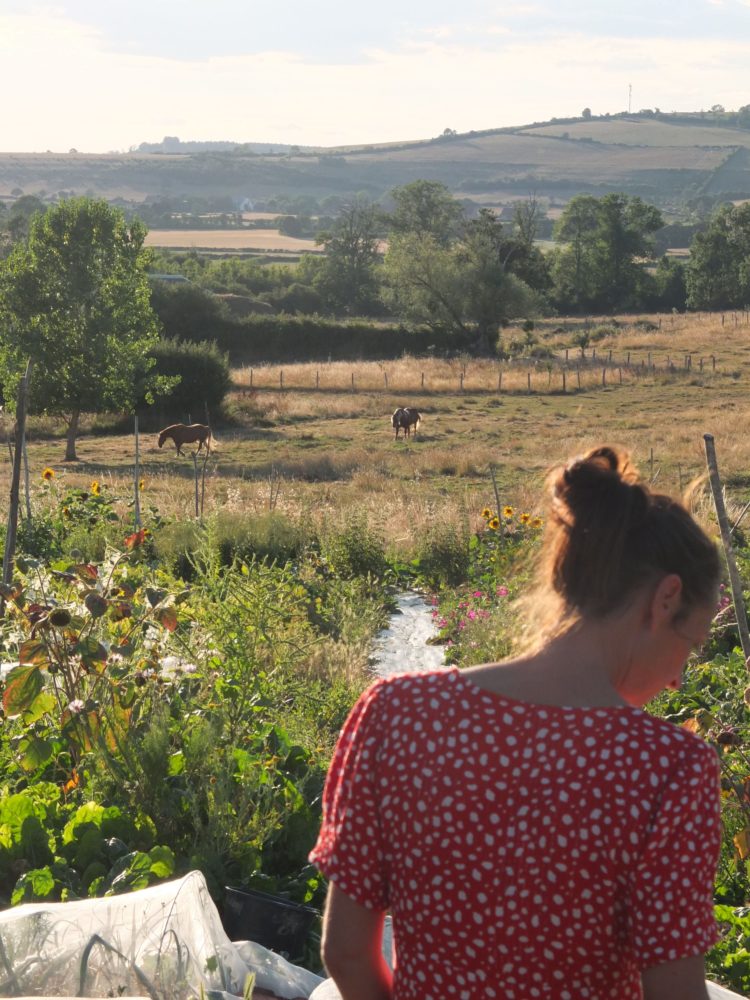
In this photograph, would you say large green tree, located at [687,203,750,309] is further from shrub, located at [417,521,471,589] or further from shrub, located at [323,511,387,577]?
shrub, located at [323,511,387,577]

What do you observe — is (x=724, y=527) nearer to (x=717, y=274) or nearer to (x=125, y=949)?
(x=125, y=949)

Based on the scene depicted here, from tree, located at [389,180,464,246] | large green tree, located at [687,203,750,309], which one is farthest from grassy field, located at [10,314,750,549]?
tree, located at [389,180,464,246]

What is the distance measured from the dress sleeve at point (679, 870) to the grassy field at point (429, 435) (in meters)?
7.62

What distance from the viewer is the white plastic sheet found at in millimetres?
2736

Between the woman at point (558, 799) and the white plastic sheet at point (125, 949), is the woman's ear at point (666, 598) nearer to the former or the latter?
the woman at point (558, 799)

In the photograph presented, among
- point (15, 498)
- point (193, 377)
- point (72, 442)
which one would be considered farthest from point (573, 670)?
A: point (193, 377)

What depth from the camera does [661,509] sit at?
1660 millimetres

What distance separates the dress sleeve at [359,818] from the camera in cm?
168

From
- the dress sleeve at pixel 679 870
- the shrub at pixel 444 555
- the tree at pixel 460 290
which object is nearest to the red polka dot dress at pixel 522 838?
the dress sleeve at pixel 679 870

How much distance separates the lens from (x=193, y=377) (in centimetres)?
3297

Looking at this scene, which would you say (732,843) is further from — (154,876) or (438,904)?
(438,904)

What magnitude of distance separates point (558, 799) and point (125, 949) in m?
1.64

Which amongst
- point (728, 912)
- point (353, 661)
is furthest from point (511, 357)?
point (728, 912)

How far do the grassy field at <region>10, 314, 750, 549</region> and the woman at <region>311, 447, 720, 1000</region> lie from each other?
7.51 meters
